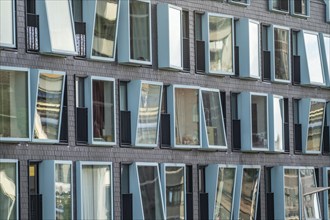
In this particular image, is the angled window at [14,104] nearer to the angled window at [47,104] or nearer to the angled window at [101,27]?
the angled window at [47,104]

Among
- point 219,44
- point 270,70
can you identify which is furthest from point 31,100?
point 270,70

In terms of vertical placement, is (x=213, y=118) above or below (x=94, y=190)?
above

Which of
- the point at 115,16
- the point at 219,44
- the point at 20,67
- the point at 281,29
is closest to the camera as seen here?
the point at 20,67

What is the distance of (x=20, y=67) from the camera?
187 ft

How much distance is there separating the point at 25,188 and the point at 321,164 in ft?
76.7

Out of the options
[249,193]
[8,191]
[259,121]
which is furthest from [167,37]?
[8,191]

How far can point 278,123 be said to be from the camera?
7269 cm

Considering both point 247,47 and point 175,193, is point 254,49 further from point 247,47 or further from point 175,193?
point 175,193

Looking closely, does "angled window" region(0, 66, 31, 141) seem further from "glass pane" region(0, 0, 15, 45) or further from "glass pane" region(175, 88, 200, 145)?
"glass pane" region(175, 88, 200, 145)

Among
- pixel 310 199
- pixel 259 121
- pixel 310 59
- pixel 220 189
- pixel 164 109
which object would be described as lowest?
pixel 310 199

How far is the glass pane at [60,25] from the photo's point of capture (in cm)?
5816

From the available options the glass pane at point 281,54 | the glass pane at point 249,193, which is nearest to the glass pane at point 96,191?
the glass pane at point 249,193

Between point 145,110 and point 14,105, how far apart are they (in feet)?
27.3

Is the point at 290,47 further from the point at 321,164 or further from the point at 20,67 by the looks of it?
the point at 20,67
